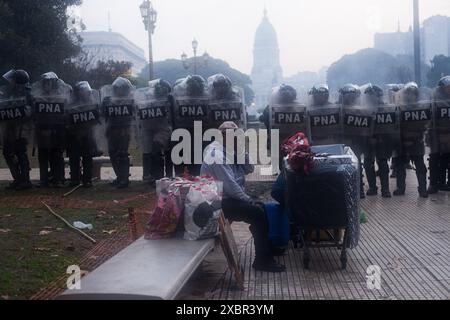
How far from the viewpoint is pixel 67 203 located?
428 inches

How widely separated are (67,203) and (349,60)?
31791mm

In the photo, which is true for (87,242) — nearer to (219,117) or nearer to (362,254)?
(362,254)

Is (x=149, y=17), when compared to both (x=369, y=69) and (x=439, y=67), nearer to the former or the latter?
(x=439, y=67)

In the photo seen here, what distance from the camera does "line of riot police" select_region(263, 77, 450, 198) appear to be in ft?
38.1

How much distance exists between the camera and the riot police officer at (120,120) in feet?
41.6

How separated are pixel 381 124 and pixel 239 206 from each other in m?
6.04

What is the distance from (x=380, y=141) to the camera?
11.9 meters

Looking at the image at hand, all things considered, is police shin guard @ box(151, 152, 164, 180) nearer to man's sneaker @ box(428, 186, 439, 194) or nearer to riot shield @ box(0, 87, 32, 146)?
riot shield @ box(0, 87, 32, 146)

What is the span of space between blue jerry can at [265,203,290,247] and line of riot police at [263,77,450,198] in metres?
5.10

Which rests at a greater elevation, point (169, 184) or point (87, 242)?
point (169, 184)

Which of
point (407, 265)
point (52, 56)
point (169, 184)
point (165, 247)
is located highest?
point (52, 56)

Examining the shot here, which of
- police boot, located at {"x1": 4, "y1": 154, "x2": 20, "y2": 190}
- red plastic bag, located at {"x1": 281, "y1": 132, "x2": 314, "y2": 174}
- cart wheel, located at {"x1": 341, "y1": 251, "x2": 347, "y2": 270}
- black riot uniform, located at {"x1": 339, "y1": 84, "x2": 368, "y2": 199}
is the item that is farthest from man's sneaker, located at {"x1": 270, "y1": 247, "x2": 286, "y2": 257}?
police boot, located at {"x1": 4, "y1": 154, "x2": 20, "y2": 190}
